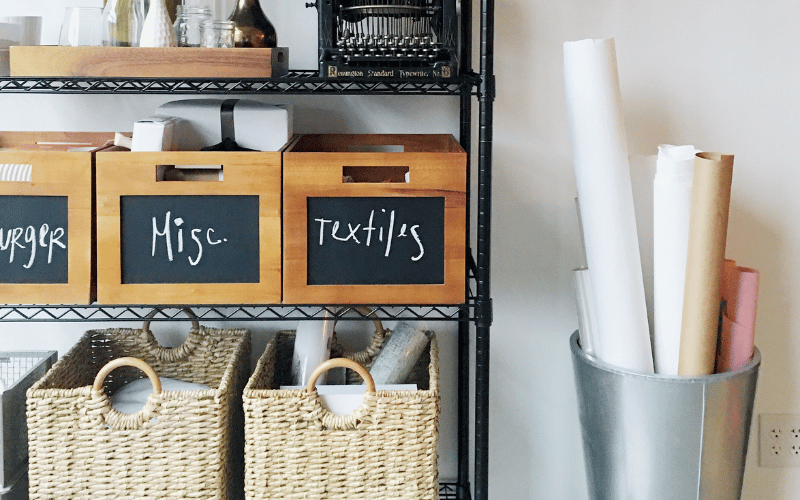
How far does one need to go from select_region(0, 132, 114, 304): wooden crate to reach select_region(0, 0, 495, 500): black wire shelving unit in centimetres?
3

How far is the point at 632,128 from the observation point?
1714 mm

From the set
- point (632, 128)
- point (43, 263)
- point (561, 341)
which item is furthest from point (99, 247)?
point (632, 128)

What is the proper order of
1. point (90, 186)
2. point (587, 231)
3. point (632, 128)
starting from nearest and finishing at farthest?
point (90, 186) → point (587, 231) → point (632, 128)

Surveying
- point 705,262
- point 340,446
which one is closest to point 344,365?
point 340,446

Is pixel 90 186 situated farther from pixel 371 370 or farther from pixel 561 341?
pixel 561 341

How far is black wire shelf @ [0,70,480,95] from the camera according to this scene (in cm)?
130

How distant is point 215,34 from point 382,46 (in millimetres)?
312

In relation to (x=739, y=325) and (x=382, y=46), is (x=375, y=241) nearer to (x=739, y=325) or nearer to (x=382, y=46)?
(x=382, y=46)

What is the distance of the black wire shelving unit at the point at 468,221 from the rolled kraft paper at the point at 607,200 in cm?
19

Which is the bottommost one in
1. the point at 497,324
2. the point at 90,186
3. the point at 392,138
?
the point at 497,324

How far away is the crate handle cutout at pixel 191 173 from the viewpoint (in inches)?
53.2

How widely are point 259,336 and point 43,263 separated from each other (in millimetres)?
549

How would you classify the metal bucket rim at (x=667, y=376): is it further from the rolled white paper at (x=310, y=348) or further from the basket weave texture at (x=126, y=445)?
the basket weave texture at (x=126, y=445)

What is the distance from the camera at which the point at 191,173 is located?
1.39 m
